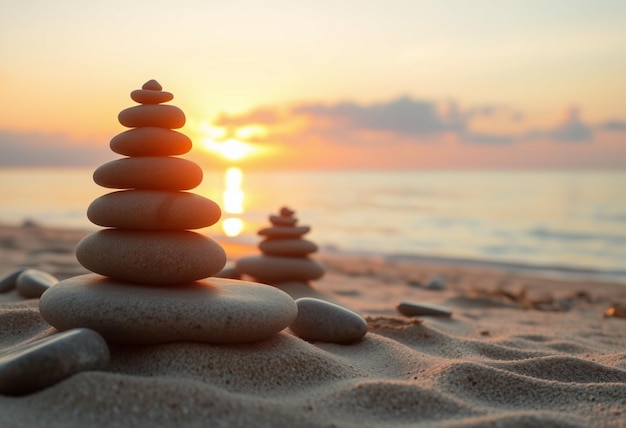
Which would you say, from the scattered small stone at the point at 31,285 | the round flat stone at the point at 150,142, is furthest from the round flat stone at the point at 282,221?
the round flat stone at the point at 150,142

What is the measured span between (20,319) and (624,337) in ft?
19.9

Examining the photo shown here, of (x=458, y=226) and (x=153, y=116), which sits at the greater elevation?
(x=153, y=116)

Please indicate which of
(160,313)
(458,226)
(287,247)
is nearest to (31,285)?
(287,247)

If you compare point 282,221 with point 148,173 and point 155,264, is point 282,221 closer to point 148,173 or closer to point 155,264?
point 148,173

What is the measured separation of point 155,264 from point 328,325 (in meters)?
1.55

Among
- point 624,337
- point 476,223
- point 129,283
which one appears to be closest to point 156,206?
point 129,283

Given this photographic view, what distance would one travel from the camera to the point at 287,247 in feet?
25.5

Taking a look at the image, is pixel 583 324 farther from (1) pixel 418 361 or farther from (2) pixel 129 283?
(2) pixel 129 283

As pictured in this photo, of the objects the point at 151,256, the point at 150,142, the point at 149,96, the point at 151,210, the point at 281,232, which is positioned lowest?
the point at 281,232

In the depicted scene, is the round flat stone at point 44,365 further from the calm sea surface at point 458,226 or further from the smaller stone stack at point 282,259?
the calm sea surface at point 458,226

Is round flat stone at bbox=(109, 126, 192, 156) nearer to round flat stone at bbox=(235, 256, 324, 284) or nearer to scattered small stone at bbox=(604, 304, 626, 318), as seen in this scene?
round flat stone at bbox=(235, 256, 324, 284)

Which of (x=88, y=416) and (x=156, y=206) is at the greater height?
(x=156, y=206)

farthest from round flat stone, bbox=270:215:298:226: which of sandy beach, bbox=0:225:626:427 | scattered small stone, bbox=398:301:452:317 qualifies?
sandy beach, bbox=0:225:626:427

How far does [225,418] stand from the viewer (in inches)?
109
